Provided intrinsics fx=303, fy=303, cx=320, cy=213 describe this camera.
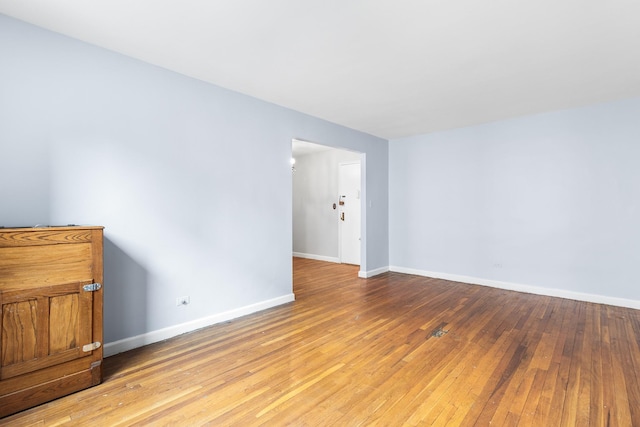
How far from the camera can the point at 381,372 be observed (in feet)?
7.89

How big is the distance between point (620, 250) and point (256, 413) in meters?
4.94

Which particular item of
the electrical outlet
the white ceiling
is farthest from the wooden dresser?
the white ceiling

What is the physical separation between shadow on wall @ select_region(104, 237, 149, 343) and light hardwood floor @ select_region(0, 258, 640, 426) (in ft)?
0.82

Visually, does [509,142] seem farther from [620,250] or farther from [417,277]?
[417,277]

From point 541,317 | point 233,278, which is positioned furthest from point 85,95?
point 541,317

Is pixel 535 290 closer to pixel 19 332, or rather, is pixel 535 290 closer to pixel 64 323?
pixel 64 323

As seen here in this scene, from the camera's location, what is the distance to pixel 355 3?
207 cm

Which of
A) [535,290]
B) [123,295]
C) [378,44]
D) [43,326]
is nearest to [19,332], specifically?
[43,326]

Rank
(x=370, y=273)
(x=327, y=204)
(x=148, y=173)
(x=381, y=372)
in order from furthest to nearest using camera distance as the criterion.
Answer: (x=327, y=204) → (x=370, y=273) → (x=148, y=173) → (x=381, y=372)

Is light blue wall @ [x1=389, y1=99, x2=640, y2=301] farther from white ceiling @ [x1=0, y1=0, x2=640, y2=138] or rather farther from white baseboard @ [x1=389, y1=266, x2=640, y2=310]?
white ceiling @ [x1=0, y1=0, x2=640, y2=138]

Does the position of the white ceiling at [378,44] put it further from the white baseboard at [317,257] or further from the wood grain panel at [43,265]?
the white baseboard at [317,257]

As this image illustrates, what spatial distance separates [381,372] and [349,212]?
15.7 feet

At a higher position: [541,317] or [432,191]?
[432,191]

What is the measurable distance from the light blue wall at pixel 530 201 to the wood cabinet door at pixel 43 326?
520 centimetres
